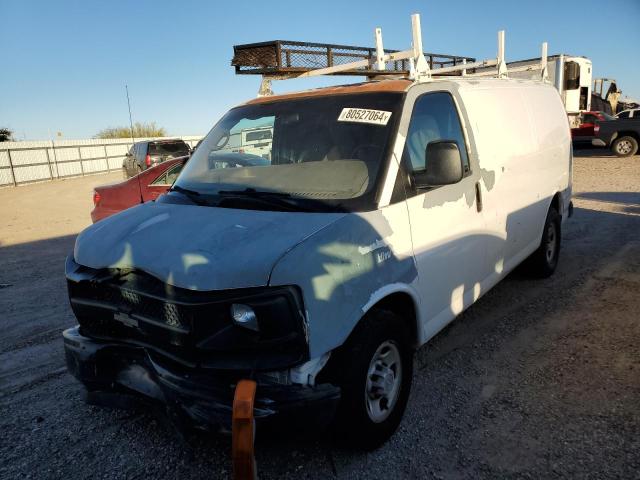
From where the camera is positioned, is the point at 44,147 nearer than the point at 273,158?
No

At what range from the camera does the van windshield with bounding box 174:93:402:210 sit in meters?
2.99

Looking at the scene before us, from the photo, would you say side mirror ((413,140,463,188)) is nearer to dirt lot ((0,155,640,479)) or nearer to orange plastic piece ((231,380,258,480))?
dirt lot ((0,155,640,479))

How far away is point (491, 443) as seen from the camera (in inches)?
113

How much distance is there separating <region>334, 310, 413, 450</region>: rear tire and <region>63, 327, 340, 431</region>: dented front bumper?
0.20 meters

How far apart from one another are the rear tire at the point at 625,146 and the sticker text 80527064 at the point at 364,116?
64.9 feet

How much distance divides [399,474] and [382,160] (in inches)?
70.5

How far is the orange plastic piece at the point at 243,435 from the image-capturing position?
1960mm

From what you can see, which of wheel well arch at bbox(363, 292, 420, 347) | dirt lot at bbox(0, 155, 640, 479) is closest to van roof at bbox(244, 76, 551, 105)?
wheel well arch at bbox(363, 292, 420, 347)

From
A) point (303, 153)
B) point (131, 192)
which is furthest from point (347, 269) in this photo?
point (131, 192)

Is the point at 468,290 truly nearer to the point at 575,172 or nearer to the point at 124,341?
the point at 124,341

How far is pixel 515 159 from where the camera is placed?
4496 mm

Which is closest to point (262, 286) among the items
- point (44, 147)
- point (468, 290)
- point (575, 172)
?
point (468, 290)

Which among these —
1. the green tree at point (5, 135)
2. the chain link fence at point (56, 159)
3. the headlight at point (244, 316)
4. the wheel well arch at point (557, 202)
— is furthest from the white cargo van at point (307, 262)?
the green tree at point (5, 135)

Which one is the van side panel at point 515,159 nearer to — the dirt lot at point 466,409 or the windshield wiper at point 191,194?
the dirt lot at point 466,409
